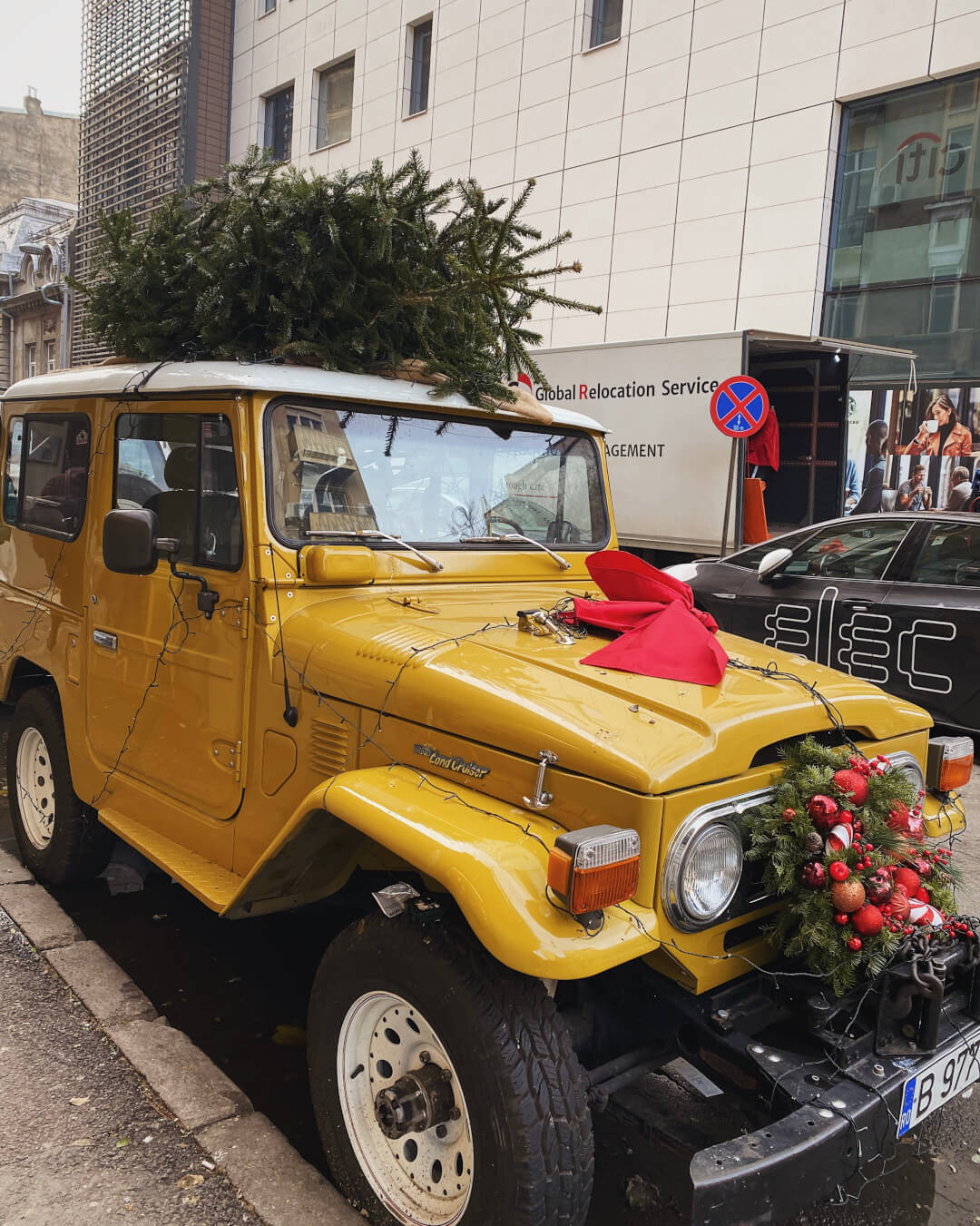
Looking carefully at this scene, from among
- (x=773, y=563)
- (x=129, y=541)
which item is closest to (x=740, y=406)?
(x=773, y=563)

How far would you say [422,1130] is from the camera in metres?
2.29

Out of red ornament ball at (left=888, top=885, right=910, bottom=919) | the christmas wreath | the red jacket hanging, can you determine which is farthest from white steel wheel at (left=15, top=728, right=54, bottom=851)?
the red jacket hanging

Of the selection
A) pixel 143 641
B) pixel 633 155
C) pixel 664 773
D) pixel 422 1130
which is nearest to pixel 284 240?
pixel 143 641

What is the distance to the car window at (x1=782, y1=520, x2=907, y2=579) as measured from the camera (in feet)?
22.7

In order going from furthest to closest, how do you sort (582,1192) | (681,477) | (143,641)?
(681,477)
(143,641)
(582,1192)

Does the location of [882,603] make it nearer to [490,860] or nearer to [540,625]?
[540,625]

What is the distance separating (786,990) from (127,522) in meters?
2.33

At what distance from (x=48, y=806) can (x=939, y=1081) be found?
365 centimetres

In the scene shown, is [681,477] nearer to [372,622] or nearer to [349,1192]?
[372,622]

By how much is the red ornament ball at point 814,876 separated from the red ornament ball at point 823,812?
9 cm

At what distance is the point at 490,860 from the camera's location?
2100 millimetres

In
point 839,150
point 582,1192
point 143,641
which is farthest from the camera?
point 839,150

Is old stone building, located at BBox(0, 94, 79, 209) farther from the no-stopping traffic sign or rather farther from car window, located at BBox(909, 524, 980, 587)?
car window, located at BBox(909, 524, 980, 587)

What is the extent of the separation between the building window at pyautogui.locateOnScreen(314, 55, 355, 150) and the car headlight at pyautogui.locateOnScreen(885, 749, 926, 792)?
22885mm
